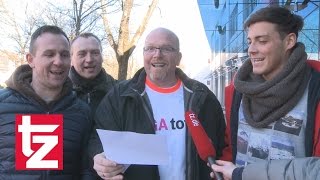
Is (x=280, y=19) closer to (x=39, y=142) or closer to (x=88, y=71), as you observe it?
(x=39, y=142)

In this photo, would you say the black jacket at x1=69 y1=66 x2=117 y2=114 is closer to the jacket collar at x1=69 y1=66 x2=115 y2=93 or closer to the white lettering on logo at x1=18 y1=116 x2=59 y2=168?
the jacket collar at x1=69 y1=66 x2=115 y2=93

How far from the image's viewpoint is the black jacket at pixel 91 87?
3946 millimetres

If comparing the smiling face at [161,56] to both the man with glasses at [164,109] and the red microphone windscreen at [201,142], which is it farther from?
the red microphone windscreen at [201,142]

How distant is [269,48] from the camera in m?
2.69

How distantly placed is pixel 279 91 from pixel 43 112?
5.12 feet

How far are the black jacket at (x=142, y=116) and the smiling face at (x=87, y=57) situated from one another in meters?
1.05

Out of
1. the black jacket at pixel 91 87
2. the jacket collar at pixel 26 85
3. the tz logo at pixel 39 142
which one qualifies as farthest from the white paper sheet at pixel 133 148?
the black jacket at pixel 91 87

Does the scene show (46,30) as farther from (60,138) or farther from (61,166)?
(61,166)

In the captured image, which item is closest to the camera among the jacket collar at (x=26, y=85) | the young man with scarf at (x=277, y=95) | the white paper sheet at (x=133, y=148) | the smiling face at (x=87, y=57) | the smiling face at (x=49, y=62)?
the white paper sheet at (x=133, y=148)

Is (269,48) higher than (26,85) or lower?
higher

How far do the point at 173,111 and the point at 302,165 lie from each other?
4.05 ft

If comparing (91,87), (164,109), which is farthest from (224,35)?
(164,109)

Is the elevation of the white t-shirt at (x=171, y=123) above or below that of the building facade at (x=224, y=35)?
below

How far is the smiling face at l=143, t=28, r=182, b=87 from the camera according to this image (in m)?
3.14
